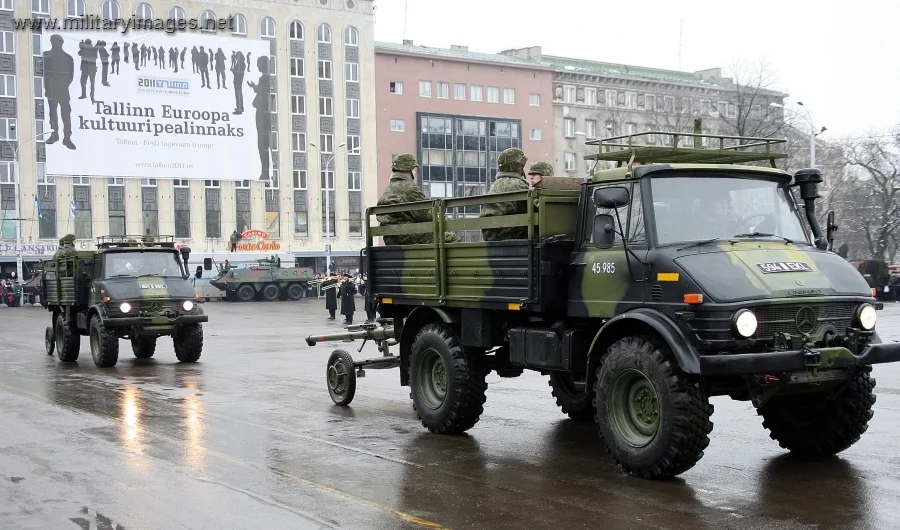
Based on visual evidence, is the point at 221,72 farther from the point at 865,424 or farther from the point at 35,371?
the point at 865,424

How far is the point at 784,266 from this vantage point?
831 centimetres

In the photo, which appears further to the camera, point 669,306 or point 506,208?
point 506,208

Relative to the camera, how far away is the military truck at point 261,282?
5878cm

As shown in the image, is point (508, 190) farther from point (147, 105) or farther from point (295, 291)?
point (147, 105)

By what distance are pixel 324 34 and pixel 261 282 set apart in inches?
1146

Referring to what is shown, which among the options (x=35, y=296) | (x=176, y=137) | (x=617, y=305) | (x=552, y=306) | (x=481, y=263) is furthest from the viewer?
(x=176, y=137)

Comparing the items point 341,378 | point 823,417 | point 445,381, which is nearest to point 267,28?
point 341,378

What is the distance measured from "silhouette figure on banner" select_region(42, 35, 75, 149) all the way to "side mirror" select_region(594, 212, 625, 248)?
61.2 metres

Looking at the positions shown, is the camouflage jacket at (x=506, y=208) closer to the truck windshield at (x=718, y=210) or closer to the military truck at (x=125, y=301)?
the truck windshield at (x=718, y=210)

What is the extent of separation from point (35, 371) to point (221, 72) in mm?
52329

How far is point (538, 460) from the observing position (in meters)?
9.46

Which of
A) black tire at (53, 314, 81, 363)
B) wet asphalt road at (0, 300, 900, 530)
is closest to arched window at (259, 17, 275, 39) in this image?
black tire at (53, 314, 81, 363)

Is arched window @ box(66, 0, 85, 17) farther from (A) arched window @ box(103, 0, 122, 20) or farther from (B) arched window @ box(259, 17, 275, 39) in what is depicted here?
(B) arched window @ box(259, 17, 275, 39)

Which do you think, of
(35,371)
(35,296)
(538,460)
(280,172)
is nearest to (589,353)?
(538,460)
